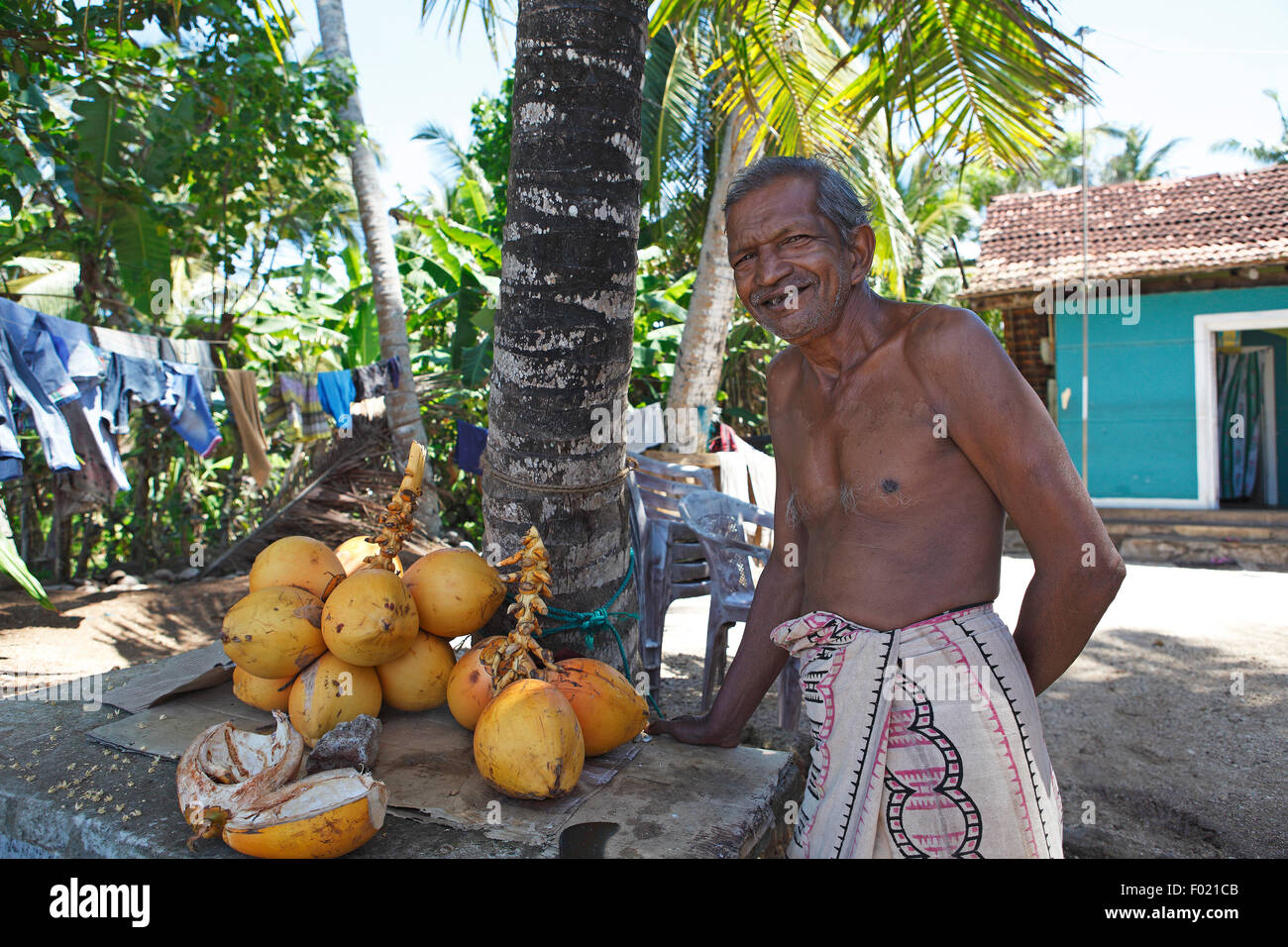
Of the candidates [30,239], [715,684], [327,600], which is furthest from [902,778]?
[30,239]

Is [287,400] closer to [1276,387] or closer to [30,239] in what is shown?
[30,239]

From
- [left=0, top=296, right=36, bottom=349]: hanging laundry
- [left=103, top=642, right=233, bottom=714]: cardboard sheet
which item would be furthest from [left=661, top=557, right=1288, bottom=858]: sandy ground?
[left=0, top=296, right=36, bottom=349]: hanging laundry

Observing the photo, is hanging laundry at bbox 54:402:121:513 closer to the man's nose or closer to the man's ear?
the man's nose

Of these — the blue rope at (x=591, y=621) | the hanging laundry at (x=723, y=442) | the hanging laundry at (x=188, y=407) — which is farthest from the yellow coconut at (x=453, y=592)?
the hanging laundry at (x=723, y=442)

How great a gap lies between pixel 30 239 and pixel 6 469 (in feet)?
9.11

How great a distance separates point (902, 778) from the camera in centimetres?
162

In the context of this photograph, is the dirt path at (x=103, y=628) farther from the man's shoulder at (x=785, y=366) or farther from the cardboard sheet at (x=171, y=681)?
the man's shoulder at (x=785, y=366)

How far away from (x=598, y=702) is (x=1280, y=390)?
15.3 metres

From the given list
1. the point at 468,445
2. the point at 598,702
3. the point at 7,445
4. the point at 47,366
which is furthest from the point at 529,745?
the point at 468,445

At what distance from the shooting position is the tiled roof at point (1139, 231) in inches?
386

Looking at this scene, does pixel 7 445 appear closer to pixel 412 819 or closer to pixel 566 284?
pixel 566 284

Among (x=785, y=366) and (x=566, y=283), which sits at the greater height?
(x=566, y=283)

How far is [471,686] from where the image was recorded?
5.92ft

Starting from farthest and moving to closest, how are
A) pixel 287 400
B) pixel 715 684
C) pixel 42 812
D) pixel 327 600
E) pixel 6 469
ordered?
pixel 287 400 → pixel 6 469 → pixel 715 684 → pixel 327 600 → pixel 42 812
